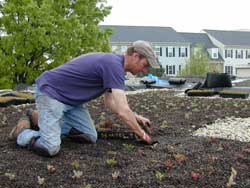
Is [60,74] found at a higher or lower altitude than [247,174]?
higher

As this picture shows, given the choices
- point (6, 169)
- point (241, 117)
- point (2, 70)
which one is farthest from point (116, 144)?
point (2, 70)

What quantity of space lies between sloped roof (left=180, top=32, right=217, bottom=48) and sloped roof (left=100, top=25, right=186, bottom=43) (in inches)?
74.5

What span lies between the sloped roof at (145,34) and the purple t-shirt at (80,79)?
41644 millimetres

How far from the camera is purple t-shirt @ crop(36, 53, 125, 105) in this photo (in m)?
3.92

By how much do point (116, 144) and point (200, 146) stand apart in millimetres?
906

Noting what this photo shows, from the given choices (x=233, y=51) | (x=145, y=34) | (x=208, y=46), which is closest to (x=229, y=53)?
(x=233, y=51)

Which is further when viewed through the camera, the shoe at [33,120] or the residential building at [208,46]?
the residential building at [208,46]

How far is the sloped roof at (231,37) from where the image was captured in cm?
5307

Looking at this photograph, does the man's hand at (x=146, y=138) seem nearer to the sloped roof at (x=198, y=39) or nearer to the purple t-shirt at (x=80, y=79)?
the purple t-shirt at (x=80, y=79)

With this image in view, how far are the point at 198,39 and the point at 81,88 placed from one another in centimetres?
5097

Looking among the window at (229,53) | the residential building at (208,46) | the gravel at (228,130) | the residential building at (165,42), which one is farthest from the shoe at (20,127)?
the window at (229,53)

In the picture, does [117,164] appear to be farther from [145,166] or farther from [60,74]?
[60,74]

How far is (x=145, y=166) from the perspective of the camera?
364 centimetres

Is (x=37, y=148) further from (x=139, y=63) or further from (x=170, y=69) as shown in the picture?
(x=170, y=69)
